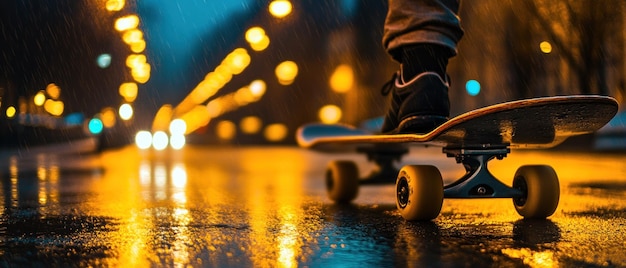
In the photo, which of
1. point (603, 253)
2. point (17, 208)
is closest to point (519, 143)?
point (603, 253)

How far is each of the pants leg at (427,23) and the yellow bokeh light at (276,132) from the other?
30387mm

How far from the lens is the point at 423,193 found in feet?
13.5

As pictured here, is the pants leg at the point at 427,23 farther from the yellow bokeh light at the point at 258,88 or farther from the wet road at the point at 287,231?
the yellow bokeh light at the point at 258,88

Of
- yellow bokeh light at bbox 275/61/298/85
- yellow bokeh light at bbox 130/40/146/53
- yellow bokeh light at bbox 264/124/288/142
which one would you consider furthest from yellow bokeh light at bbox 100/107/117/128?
yellow bokeh light at bbox 264/124/288/142

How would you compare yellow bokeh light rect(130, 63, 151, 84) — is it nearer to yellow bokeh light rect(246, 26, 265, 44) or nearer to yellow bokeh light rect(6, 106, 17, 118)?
yellow bokeh light rect(246, 26, 265, 44)

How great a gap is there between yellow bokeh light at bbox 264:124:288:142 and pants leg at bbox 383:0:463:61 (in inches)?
1196

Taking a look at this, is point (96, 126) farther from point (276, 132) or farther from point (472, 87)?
point (472, 87)

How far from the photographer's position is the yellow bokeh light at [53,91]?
22562 mm

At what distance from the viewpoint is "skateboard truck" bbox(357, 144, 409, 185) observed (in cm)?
604

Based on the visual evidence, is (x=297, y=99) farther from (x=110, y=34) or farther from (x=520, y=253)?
(x=520, y=253)

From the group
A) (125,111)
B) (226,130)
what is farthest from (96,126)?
(226,130)

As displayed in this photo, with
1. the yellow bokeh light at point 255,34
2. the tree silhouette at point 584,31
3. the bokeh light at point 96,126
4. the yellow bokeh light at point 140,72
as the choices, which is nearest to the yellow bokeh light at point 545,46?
the tree silhouette at point 584,31

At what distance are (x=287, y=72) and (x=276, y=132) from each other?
13.4 ft

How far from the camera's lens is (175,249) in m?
3.38
